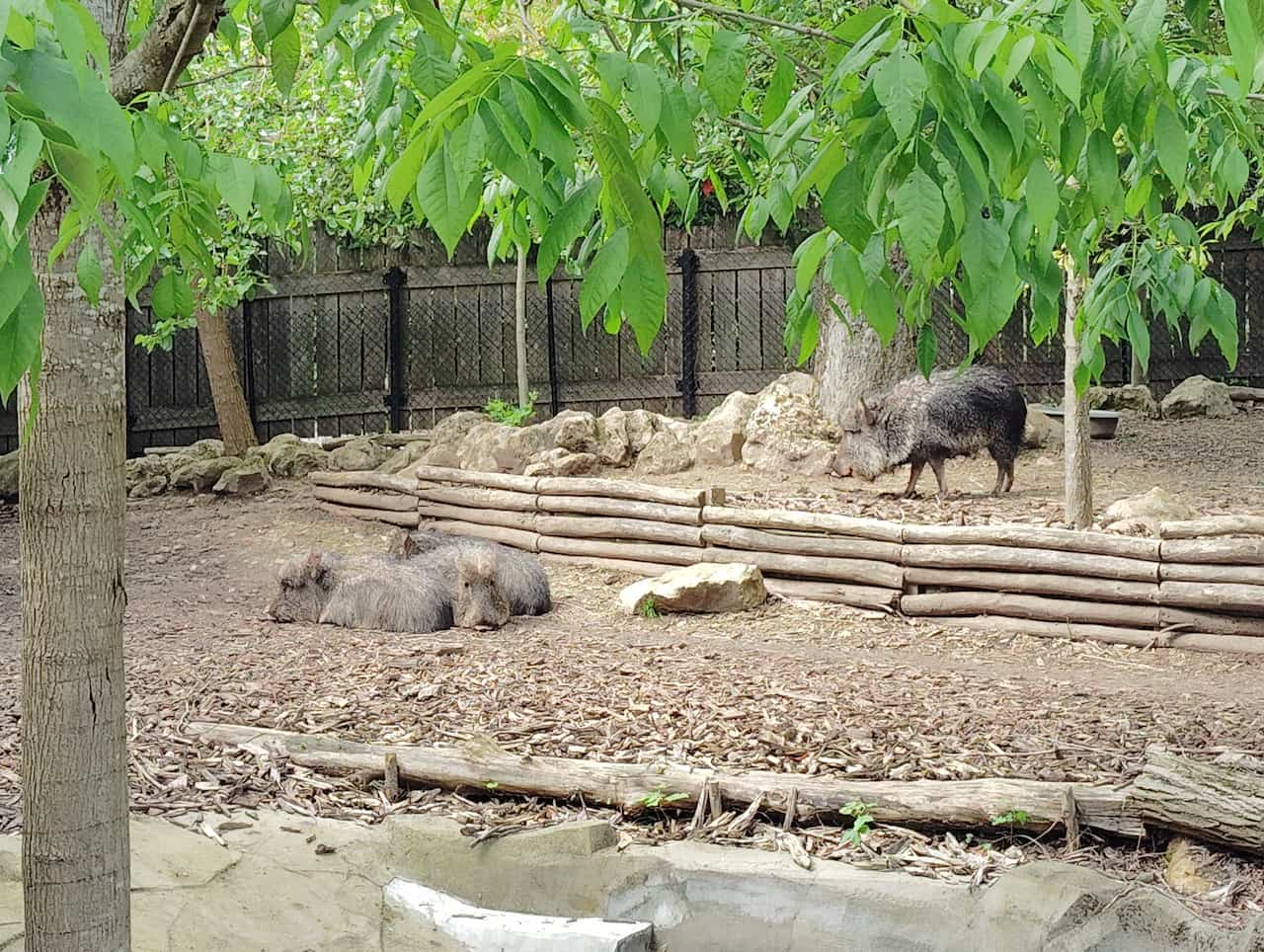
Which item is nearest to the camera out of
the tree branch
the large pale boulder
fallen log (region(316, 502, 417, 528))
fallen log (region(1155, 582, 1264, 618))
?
the tree branch

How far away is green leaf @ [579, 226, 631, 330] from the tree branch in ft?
3.14

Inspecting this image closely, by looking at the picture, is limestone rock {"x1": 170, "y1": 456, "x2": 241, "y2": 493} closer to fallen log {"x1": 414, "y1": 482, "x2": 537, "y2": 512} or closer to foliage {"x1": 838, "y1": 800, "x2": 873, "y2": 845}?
fallen log {"x1": 414, "y1": 482, "x2": 537, "y2": 512}

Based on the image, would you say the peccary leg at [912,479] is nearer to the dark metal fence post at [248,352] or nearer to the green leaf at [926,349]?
the green leaf at [926,349]

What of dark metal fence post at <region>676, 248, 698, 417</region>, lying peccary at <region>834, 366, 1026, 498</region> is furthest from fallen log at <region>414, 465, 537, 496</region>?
dark metal fence post at <region>676, 248, 698, 417</region>

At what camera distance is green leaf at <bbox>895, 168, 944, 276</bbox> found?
65.6 inches

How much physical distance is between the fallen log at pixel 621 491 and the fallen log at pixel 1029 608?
1451 mm

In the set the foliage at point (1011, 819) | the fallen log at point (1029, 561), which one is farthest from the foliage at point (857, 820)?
the fallen log at point (1029, 561)

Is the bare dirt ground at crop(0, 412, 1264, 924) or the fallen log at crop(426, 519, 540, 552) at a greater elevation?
the fallen log at crop(426, 519, 540, 552)

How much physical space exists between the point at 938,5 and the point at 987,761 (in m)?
3.15

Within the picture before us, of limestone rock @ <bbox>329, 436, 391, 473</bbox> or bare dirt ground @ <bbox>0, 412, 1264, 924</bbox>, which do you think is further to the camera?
limestone rock @ <bbox>329, 436, 391, 473</bbox>

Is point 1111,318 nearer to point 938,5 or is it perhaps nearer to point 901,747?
Answer: point 901,747

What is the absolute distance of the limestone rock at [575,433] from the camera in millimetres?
10234

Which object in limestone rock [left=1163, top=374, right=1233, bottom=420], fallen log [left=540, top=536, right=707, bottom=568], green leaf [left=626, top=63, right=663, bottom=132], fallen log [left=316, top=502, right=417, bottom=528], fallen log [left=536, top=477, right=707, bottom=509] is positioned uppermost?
green leaf [left=626, top=63, right=663, bottom=132]

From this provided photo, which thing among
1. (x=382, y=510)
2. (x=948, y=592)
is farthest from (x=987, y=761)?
(x=382, y=510)
